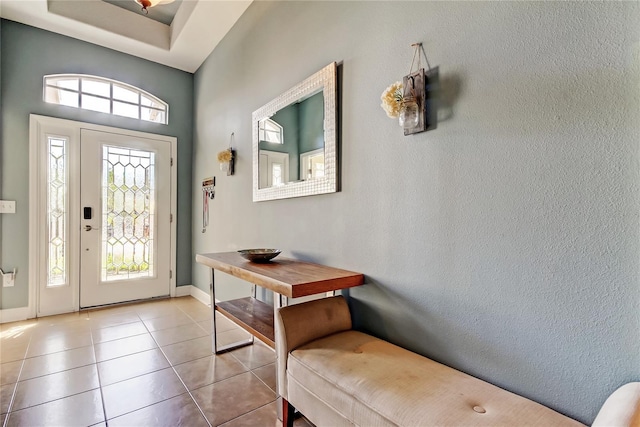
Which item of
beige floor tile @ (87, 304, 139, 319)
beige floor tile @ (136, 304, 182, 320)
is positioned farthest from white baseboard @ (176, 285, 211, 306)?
beige floor tile @ (87, 304, 139, 319)

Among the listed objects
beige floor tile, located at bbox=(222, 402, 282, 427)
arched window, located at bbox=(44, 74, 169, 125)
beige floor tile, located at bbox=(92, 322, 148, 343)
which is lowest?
beige floor tile, located at bbox=(222, 402, 282, 427)

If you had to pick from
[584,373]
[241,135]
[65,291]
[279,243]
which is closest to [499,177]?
[584,373]

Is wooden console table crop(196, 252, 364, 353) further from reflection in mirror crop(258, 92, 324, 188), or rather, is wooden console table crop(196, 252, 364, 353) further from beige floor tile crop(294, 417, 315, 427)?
reflection in mirror crop(258, 92, 324, 188)

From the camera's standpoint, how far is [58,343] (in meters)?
2.55

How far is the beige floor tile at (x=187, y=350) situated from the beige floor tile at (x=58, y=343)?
76 centimetres

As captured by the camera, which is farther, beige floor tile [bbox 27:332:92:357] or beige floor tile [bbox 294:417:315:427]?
beige floor tile [bbox 27:332:92:357]

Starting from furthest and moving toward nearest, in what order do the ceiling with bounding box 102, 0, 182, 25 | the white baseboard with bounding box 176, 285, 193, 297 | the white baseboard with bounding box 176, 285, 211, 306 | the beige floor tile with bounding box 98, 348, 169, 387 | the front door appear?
the white baseboard with bounding box 176, 285, 193, 297, the white baseboard with bounding box 176, 285, 211, 306, the front door, the ceiling with bounding box 102, 0, 182, 25, the beige floor tile with bounding box 98, 348, 169, 387

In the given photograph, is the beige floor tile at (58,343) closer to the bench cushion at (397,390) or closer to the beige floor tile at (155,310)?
the beige floor tile at (155,310)

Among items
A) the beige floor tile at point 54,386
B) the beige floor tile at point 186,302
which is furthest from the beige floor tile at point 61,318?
the beige floor tile at point 54,386

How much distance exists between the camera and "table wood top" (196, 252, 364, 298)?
1.47 metres

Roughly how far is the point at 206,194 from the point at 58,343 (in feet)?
6.50

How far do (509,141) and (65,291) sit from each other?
432 centimetres

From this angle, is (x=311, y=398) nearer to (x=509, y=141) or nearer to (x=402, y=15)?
(x=509, y=141)

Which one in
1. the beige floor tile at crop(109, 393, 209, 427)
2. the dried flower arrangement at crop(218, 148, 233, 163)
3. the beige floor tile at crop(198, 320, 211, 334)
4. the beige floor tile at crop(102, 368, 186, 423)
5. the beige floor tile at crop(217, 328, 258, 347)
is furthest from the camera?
the dried flower arrangement at crop(218, 148, 233, 163)
